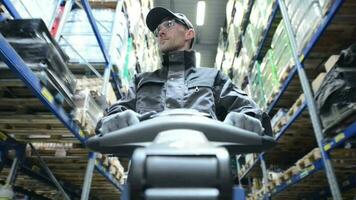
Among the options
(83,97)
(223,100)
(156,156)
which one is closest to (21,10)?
(83,97)

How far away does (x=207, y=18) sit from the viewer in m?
12.5

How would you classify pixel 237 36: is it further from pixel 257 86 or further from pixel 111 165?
pixel 111 165

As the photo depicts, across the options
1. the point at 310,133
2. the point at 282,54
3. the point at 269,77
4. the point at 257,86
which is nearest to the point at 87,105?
the point at 282,54

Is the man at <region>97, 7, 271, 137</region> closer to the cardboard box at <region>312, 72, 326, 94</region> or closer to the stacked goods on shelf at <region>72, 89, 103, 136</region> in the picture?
the stacked goods on shelf at <region>72, 89, 103, 136</region>

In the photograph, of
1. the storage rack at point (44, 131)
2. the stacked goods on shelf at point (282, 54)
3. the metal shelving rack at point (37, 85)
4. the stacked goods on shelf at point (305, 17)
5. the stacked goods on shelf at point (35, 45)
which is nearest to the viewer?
the metal shelving rack at point (37, 85)

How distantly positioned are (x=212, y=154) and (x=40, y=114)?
2.77m

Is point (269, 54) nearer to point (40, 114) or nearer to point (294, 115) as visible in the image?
point (294, 115)

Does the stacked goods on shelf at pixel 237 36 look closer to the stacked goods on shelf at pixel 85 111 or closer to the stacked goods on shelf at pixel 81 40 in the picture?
the stacked goods on shelf at pixel 81 40

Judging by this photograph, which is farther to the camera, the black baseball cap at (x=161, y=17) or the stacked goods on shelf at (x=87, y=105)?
the stacked goods on shelf at (x=87, y=105)

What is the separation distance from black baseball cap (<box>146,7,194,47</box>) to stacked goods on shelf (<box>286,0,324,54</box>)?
177 centimetres

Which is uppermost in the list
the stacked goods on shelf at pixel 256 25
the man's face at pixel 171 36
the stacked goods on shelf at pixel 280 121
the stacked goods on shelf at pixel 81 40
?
the stacked goods on shelf at pixel 256 25

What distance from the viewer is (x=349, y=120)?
2891 mm

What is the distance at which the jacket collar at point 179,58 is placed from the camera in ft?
6.19

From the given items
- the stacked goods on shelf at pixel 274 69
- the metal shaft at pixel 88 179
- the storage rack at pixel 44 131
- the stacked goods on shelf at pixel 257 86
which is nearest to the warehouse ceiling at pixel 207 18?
the stacked goods on shelf at pixel 257 86
